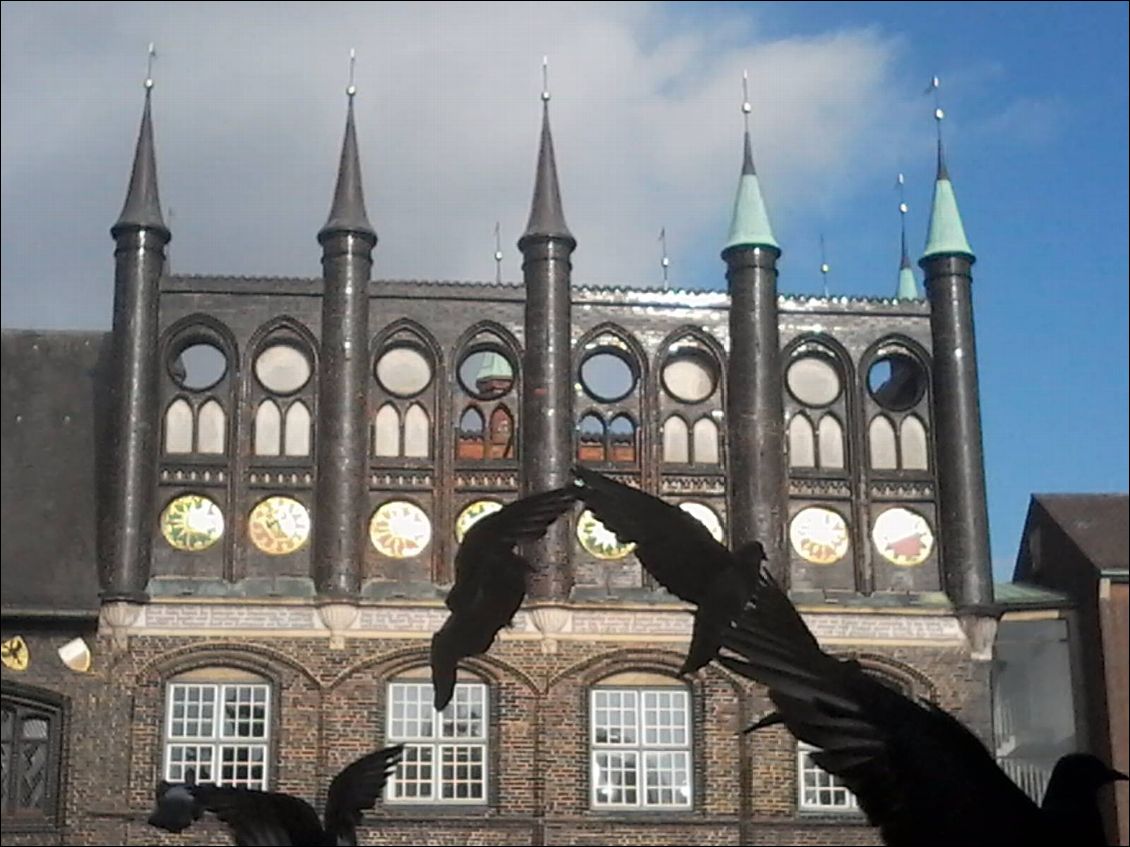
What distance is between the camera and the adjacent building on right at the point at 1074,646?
30.1 m

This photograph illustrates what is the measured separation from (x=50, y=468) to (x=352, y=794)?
2417 centimetres

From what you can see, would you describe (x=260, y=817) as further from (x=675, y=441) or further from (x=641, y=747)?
(x=675, y=441)

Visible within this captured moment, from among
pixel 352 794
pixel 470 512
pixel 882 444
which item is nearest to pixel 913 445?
pixel 882 444

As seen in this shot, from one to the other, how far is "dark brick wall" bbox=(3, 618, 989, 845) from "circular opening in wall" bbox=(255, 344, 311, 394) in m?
4.46

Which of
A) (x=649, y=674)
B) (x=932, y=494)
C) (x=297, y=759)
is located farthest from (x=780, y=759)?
(x=297, y=759)

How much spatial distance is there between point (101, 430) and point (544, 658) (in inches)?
344

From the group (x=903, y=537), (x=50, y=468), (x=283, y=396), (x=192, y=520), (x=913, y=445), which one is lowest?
(x=903, y=537)

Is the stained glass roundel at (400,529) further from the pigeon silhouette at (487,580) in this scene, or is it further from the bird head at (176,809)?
the pigeon silhouette at (487,580)

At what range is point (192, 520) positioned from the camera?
29.4m

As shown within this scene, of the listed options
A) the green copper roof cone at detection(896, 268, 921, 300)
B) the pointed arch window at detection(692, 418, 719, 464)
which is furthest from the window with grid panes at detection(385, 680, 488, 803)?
the green copper roof cone at detection(896, 268, 921, 300)

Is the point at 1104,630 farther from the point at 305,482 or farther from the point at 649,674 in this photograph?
the point at 305,482

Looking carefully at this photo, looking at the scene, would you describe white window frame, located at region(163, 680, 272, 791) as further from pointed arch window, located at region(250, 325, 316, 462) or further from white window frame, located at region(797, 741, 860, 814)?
white window frame, located at region(797, 741, 860, 814)

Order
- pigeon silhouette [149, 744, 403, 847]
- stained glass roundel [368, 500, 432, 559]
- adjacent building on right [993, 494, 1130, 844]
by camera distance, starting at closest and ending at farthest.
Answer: pigeon silhouette [149, 744, 403, 847]
stained glass roundel [368, 500, 432, 559]
adjacent building on right [993, 494, 1130, 844]

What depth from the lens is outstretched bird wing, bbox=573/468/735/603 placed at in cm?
563
